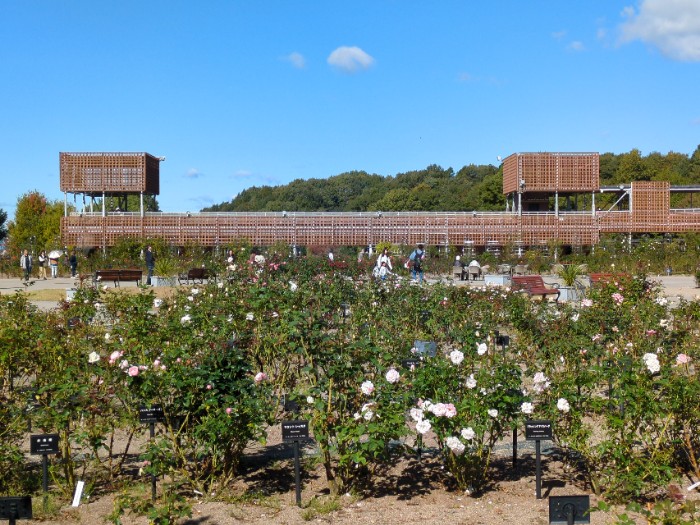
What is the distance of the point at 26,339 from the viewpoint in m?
6.65

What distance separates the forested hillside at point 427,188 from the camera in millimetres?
61281

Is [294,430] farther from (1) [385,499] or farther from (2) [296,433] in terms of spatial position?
(1) [385,499]

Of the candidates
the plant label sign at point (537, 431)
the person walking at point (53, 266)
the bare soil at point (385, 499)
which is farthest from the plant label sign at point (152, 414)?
the person walking at point (53, 266)

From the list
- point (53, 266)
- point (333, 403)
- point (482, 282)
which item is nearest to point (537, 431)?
point (333, 403)

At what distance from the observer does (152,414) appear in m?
5.32

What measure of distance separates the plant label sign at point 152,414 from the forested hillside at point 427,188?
5557 cm

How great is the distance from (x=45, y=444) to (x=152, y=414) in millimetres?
764

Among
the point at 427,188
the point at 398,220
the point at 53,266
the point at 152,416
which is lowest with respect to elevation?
the point at 152,416

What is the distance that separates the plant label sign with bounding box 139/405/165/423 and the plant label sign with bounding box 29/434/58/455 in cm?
62

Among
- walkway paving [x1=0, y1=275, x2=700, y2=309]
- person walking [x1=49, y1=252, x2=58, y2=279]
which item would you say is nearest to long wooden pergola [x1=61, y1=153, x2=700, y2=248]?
person walking [x1=49, y1=252, x2=58, y2=279]

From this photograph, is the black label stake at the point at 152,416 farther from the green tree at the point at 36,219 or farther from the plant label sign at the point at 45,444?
the green tree at the point at 36,219

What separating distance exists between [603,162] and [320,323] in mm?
65170

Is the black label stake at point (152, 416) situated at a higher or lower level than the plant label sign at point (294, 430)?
higher

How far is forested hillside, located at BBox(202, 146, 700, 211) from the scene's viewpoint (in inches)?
2413
